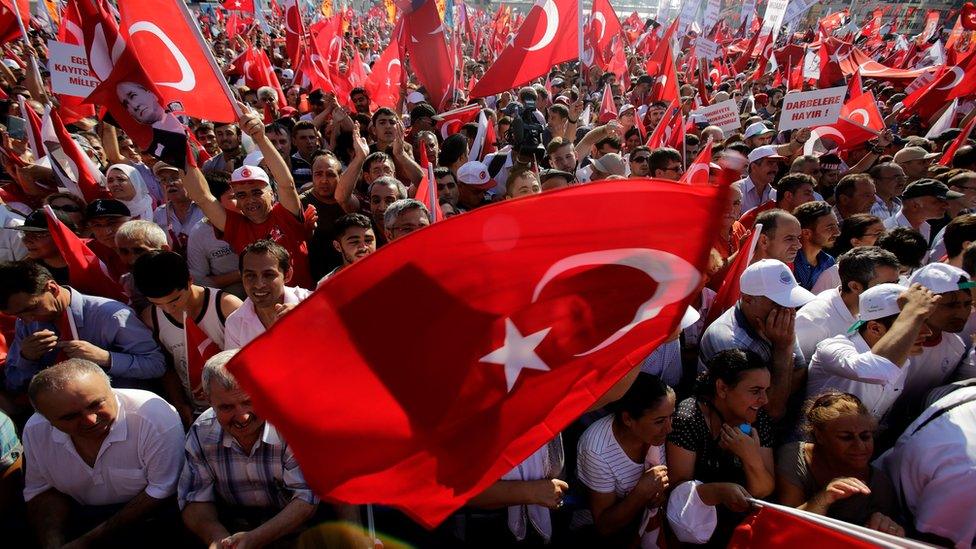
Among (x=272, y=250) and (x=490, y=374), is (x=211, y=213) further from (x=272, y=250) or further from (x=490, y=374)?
(x=490, y=374)

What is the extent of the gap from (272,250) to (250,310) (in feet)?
1.15

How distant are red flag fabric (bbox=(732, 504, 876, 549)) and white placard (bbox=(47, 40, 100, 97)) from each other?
6.20m

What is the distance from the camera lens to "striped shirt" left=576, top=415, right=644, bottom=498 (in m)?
2.48

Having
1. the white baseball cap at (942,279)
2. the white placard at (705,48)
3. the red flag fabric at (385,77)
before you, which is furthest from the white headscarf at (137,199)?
the white placard at (705,48)

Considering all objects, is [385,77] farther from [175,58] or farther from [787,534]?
[787,534]

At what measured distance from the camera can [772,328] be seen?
2818mm

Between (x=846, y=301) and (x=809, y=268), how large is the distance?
3.24 feet

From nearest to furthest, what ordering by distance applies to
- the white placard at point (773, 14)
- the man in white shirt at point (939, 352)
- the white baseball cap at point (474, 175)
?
the man in white shirt at point (939, 352) < the white baseball cap at point (474, 175) < the white placard at point (773, 14)

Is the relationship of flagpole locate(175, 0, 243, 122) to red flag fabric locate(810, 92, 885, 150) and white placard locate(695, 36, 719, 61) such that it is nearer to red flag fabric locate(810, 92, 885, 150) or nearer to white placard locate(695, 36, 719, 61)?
red flag fabric locate(810, 92, 885, 150)

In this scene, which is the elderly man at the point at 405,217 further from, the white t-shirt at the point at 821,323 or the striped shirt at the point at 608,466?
the white t-shirt at the point at 821,323

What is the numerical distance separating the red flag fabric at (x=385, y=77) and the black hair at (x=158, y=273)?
5925 mm

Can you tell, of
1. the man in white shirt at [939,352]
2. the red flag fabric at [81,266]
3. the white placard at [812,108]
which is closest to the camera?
the man in white shirt at [939,352]

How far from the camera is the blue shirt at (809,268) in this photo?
398 cm

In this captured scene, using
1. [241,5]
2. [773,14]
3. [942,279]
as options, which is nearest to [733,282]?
[942,279]
